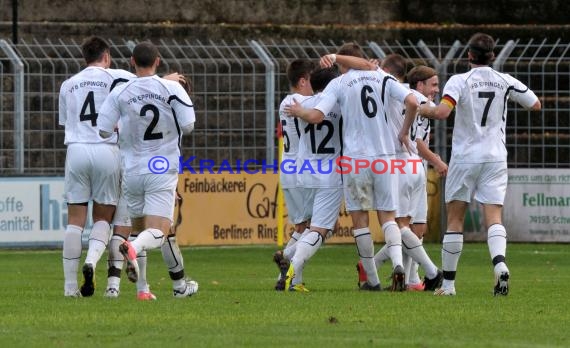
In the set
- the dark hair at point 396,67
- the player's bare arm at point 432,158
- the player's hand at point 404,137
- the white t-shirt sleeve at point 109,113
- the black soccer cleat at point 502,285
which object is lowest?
the black soccer cleat at point 502,285

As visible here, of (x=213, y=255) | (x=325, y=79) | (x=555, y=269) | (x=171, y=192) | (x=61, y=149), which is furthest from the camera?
(x=61, y=149)

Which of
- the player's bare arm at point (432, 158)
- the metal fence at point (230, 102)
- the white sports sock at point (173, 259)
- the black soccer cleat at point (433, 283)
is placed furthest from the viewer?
the metal fence at point (230, 102)

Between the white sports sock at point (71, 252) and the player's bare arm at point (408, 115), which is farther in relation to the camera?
the player's bare arm at point (408, 115)

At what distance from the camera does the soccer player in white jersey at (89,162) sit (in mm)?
12961

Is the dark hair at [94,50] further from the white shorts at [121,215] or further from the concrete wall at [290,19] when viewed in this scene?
the concrete wall at [290,19]

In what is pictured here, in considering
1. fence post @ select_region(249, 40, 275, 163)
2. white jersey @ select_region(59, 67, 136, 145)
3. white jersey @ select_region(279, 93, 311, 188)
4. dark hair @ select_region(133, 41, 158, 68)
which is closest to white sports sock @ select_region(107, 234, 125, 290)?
white jersey @ select_region(59, 67, 136, 145)

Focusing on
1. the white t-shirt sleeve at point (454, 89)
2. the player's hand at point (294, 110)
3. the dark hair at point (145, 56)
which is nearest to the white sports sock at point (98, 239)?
the dark hair at point (145, 56)

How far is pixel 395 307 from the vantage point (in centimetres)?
1148

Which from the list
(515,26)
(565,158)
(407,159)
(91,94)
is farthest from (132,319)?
(515,26)

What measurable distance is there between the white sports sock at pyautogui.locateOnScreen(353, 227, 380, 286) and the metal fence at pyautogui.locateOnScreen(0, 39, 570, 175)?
8.91 metres

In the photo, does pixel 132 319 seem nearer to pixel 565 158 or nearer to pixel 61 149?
pixel 61 149

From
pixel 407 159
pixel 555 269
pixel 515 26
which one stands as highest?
pixel 515 26

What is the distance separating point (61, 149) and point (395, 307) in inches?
475

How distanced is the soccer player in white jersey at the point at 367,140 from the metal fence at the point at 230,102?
8.71 metres
